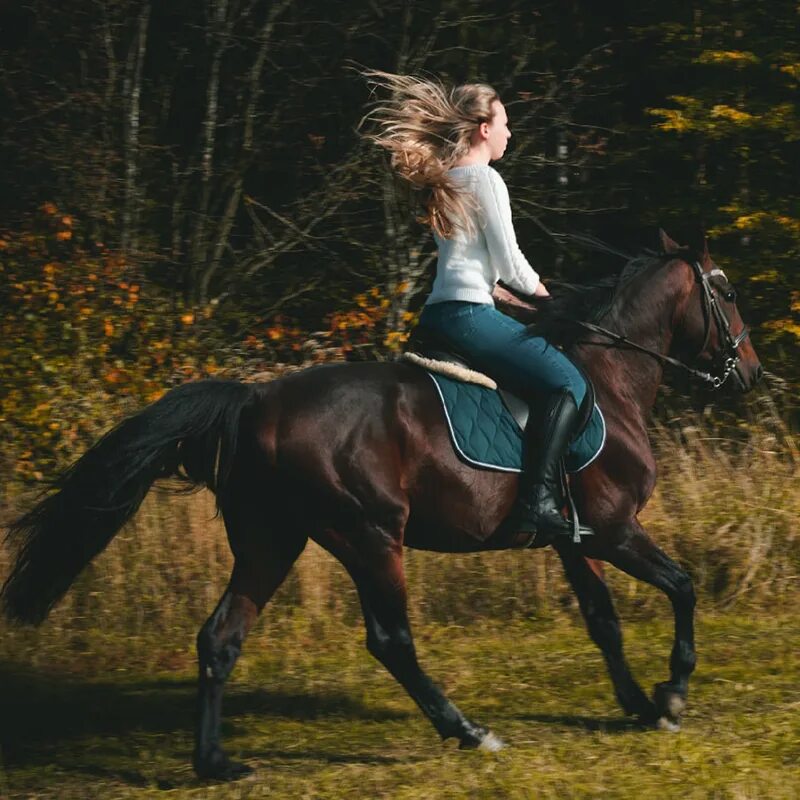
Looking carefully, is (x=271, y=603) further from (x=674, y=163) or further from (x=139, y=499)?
(x=674, y=163)

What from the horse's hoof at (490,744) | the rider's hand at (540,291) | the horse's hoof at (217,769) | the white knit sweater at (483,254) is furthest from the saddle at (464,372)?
the horse's hoof at (217,769)

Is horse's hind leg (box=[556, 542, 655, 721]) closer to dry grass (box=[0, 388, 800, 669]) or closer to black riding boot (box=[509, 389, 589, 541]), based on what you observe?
black riding boot (box=[509, 389, 589, 541])

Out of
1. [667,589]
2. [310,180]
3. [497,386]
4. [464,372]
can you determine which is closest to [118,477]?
[464,372]

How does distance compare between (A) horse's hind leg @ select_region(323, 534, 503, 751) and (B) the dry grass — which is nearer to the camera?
(A) horse's hind leg @ select_region(323, 534, 503, 751)

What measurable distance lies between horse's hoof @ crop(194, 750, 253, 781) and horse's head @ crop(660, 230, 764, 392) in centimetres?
295

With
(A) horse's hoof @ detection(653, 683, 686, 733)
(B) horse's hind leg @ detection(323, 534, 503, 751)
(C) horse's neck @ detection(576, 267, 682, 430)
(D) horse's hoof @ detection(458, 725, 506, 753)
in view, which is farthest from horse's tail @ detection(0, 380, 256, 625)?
(A) horse's hoof @ detection(653, 683, 686, 733)

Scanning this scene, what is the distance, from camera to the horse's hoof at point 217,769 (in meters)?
5.91

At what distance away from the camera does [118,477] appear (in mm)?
6012

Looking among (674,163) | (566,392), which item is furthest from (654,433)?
(566,392)

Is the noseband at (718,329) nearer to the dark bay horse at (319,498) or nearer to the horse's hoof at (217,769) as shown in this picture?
the dark bay horse at (319,498)

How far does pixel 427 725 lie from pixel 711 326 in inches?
93.7

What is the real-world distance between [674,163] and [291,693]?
30.7ft

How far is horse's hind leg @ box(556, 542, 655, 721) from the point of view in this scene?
6719mm

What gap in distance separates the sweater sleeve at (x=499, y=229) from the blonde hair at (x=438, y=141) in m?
0.07
